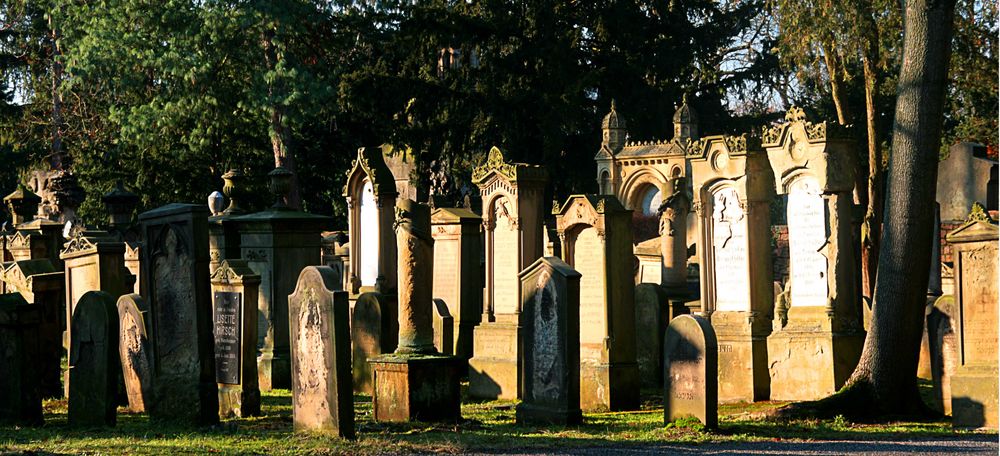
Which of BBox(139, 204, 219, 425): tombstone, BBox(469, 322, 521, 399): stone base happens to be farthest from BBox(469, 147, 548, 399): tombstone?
BBox(139, 204, 219, 425): tombstone

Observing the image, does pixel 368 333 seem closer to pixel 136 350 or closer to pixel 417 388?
pixel 417 388

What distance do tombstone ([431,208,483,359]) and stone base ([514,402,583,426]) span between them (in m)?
5.20

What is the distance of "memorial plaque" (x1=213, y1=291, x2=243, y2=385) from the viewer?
13422 mm

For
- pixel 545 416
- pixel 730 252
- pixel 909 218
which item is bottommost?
pixel 545 416

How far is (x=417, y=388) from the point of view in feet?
41.5

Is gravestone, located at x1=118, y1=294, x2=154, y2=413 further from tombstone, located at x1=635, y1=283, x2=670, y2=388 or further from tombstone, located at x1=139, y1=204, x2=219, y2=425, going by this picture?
tombstone, located at x1=635, y1=283, x2=670, y2=388

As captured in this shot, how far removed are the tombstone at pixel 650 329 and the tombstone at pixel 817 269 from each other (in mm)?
1559

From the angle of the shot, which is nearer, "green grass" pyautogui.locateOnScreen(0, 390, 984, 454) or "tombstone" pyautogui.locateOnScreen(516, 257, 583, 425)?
"green grass" pyautogui.locateOnScreen(0, 390, 984, 454)

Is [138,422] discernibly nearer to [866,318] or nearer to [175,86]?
[866,318]

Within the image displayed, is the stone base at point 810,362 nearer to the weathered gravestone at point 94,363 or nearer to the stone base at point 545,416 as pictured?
the stone base at point 545,416

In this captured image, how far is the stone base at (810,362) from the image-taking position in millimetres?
15234

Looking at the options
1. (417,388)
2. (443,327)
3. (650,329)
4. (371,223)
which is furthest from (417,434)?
(371,223)

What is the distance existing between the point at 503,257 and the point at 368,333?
2651 mm

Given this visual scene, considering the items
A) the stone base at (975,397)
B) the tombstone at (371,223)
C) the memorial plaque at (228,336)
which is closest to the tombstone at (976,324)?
the stone base at (975,397)
